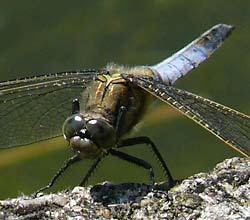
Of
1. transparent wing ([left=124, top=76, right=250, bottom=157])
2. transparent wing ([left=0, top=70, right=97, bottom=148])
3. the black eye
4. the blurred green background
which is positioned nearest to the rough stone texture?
transparent wing ([left=124, top=76, right=250, bottom=157])

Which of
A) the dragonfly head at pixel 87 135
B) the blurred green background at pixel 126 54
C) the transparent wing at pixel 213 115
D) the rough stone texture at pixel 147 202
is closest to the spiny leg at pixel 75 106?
the dragonfly head at pixel 87 135

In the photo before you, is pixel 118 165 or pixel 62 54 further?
pixel 62 54

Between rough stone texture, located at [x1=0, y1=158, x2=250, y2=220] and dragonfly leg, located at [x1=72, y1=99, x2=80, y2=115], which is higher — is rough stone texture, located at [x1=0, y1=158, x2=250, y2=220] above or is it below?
below

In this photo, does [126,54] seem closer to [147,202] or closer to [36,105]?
[36,105]

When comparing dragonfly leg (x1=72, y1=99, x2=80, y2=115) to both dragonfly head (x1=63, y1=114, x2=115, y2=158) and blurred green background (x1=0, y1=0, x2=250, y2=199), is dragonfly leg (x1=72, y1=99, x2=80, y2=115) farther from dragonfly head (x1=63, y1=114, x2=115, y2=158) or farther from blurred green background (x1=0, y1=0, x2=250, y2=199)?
blurred green background (x1=0, y1=0, x2=250, y2=199)

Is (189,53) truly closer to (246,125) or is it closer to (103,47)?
(103,47)

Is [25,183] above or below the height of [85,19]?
below

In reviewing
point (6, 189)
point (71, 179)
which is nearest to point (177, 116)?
point (71, 179)

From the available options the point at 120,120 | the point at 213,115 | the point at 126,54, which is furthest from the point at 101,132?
the point at 126,54
